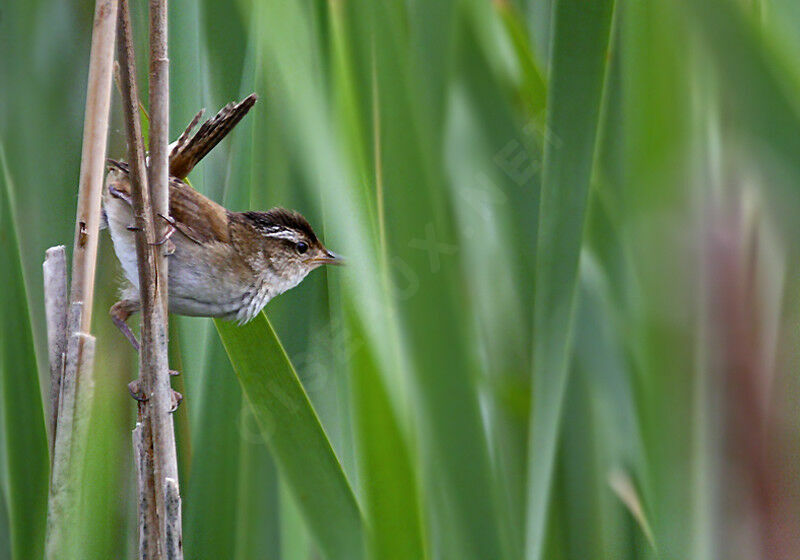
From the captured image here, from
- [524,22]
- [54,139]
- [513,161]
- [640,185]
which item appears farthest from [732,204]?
[54,139]

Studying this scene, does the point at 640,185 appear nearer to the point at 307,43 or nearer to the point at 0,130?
the point at 307,43

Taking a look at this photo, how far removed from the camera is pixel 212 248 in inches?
43.9

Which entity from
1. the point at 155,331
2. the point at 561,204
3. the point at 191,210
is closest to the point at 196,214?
the point at 191,210

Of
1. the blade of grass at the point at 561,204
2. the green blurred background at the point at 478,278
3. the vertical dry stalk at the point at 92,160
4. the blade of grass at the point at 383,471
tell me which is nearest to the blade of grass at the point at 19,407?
the green blurred background at the point at 478,278

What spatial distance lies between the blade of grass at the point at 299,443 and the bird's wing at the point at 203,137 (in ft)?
0.75

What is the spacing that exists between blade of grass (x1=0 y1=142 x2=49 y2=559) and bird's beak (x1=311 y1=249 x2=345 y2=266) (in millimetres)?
324

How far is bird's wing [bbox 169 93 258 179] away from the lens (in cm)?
90

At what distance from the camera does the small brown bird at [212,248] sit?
97 centimetres

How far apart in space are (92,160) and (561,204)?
1.50 ft

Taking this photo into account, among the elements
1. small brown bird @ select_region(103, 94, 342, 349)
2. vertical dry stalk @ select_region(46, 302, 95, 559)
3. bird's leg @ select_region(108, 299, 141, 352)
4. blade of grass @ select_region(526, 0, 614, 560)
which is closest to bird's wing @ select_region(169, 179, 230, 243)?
small brown bird @ select_region(103, 94, 342, 349)

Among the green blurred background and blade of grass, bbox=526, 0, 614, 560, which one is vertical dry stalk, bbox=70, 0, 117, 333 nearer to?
the green blurred background

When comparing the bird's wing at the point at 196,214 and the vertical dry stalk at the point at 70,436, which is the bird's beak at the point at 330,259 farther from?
the vertical dry stalk at the point at 70,436

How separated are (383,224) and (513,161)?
311mm

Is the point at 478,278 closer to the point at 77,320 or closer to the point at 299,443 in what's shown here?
the point at 299,443
